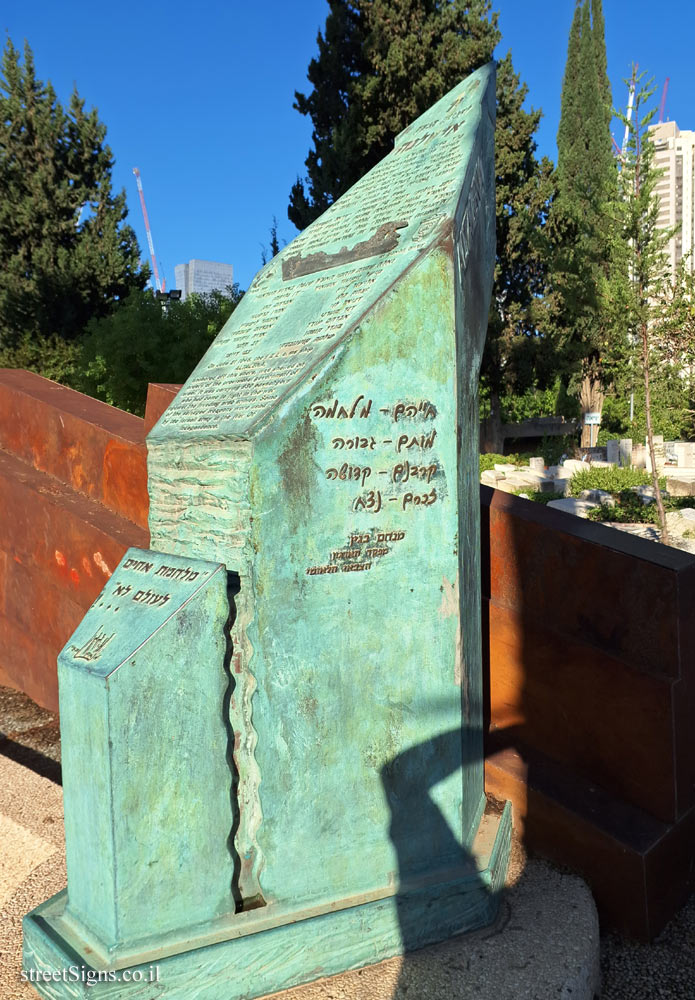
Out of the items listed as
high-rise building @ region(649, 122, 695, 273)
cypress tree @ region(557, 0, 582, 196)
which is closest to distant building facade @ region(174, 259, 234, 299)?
high-rise building @ region(649, 122, 695, 273)

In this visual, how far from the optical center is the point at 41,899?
2436mm

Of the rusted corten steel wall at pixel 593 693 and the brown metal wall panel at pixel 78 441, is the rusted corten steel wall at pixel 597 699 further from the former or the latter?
the brown metal wall panel at pixel 78 441

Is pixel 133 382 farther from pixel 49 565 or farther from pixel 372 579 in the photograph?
pixel 372 579

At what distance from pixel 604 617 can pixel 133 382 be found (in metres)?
13.5

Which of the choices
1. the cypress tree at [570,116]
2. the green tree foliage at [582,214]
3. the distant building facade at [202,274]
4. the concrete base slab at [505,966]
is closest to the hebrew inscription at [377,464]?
the concrete base slab at [505,966]

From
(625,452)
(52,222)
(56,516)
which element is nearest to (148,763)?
(56,516)

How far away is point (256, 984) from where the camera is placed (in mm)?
2088

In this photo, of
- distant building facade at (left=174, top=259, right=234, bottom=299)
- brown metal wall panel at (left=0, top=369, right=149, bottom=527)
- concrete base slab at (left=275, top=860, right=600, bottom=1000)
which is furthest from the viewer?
distant building facade at (left=174, top=259, right=234, bottom=299)

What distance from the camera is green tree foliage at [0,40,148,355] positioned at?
60.9 feet

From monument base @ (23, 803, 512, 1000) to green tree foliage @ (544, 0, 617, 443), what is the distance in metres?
13.6

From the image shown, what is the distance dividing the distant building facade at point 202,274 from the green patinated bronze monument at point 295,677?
153625mm

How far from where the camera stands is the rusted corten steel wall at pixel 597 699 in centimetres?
260

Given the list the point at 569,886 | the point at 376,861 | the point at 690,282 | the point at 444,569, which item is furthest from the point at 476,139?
the point at 690,282

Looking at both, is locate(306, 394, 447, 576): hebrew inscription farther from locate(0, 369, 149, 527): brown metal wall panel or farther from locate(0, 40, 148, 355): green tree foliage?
locate(0, 40, 148, 355): green tree foliage
